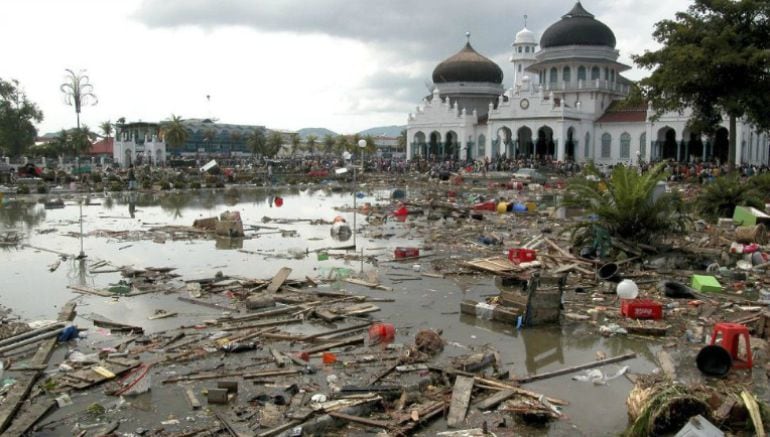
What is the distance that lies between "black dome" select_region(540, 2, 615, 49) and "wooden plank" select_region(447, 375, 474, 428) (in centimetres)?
6258

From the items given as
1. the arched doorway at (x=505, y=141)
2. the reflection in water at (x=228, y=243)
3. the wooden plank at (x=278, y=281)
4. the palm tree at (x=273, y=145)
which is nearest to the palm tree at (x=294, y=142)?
the palm tree at (x=273, y=145)

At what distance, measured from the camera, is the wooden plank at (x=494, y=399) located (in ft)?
22.9

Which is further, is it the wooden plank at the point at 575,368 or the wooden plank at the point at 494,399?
the wooden plank at the point at 575,368

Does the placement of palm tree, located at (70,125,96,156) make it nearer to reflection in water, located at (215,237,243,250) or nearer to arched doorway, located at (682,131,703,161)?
arched doorway, located at (682,131,703,161)

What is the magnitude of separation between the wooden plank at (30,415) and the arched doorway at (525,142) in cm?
6206

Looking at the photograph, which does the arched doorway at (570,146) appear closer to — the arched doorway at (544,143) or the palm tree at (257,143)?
the arched doorway at (544,143)

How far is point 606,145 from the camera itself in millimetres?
62969

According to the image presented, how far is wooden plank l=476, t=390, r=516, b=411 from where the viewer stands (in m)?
6.98

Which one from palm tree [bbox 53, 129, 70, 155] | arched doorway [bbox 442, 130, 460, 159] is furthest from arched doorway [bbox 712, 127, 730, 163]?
palm tree [bbox 53, 129, 70, 155]

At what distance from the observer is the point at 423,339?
9023 millimetres

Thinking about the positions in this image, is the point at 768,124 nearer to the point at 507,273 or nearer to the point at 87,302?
the point at 507,273

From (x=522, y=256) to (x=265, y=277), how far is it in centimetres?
578

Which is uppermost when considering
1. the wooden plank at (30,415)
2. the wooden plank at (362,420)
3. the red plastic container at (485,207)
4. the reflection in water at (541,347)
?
the red plastic container at (485,207)

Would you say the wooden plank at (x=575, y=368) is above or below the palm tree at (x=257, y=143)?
below
